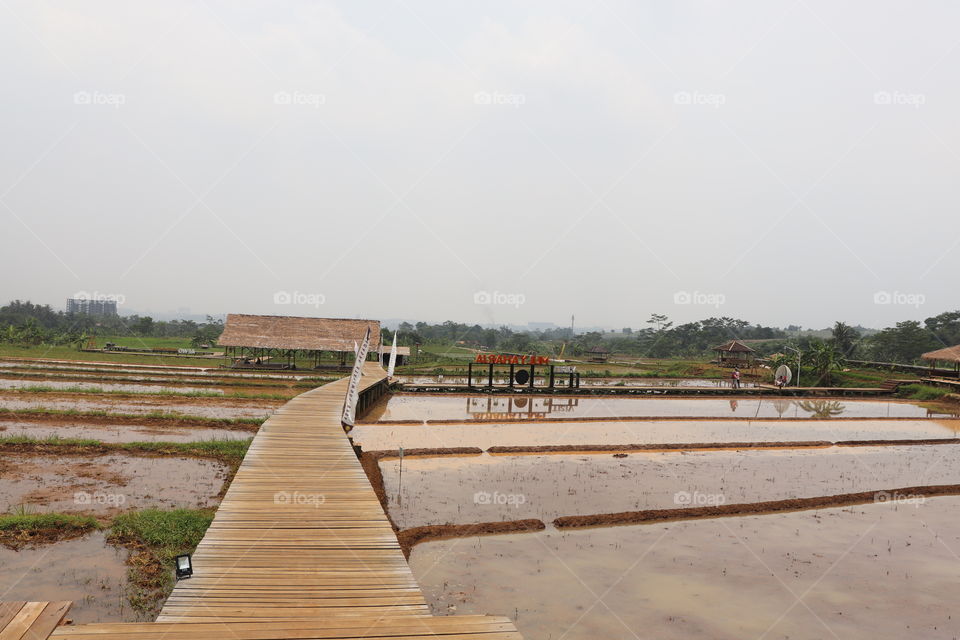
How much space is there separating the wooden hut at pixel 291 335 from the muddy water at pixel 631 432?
19.1m

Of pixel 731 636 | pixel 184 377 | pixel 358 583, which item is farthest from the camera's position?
pixel 184 377

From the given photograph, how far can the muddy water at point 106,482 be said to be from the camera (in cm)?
1024

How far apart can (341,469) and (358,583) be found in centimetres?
488

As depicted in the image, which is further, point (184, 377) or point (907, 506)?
point (184, 377)

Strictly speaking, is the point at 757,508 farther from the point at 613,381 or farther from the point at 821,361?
the point at 821,361

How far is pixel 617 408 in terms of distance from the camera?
2756 cm

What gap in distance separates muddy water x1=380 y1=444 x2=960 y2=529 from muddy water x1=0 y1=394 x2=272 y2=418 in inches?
324

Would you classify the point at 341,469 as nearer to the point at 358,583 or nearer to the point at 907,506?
the point at 358,583

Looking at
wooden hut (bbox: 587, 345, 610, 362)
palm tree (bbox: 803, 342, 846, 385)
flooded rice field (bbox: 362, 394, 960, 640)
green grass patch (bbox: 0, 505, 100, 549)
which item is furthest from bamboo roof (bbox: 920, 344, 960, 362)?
green grass patch (bbox: 0, 505, 100, 549)

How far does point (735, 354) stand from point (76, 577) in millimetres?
54092

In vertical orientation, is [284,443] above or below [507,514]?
above

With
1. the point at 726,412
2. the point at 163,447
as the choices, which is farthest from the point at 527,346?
the point at 163,447

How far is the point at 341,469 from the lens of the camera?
35.8 feet

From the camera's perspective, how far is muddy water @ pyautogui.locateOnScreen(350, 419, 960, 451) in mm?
18188
